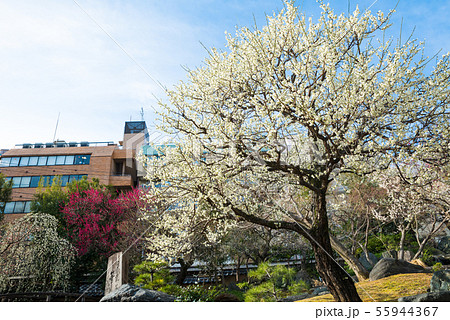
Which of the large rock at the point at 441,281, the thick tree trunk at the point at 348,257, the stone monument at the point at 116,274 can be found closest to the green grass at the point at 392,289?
the large rock at the point at 441,281

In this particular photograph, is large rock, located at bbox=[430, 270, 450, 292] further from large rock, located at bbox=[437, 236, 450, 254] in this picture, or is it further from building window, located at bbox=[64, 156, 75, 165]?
building window, located at bbox=[64, 156, 75, 165]

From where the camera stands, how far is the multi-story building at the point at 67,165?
30828mm

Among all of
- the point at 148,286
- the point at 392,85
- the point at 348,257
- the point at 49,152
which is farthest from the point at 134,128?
the point at 392,85

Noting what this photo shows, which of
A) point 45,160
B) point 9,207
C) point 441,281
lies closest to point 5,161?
point 45,160

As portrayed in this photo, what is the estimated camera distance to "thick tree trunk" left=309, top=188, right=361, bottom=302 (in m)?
5.55

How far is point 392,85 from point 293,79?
1.83 meters

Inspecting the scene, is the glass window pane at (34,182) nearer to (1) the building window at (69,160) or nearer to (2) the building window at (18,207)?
(2) the building window at (18,207)

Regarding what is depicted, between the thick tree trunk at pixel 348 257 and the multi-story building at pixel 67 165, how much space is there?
25211 millimetres

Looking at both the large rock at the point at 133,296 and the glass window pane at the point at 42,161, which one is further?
the glass window pane at the point at 42,161

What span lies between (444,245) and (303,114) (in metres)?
17.2

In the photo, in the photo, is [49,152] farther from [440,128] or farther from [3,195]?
[440,128]

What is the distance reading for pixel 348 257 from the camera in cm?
881

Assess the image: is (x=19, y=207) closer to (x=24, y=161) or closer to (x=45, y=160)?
(x=24, y=161)
